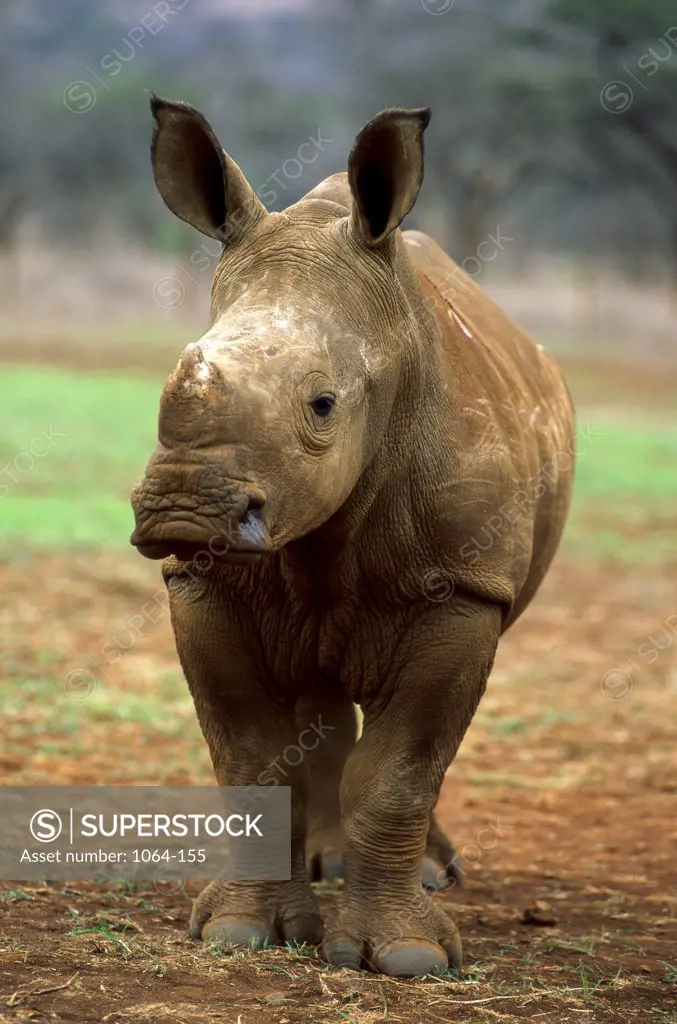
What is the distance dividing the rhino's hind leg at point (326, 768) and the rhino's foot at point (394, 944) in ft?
4.02

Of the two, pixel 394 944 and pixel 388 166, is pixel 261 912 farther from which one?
pixel 388 166

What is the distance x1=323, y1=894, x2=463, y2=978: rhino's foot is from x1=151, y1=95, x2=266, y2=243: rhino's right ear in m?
2.15

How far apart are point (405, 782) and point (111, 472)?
12729 mm

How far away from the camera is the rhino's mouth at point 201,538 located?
13.4 feet

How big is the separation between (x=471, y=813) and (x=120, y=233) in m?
52.5

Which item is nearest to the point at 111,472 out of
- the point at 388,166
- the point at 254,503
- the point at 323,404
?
the point at 388,166

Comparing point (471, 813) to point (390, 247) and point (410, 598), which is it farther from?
point (390, 247)

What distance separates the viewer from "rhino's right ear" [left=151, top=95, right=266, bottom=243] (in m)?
4.94

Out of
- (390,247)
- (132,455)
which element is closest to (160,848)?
(390,247)

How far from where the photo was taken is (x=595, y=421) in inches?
974

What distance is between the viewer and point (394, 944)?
16.9 ft

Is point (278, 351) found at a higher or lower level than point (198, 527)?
higher

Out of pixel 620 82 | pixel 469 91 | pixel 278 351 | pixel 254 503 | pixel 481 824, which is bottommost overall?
pixel 481 824

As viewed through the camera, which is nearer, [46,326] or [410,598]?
[410,598]
